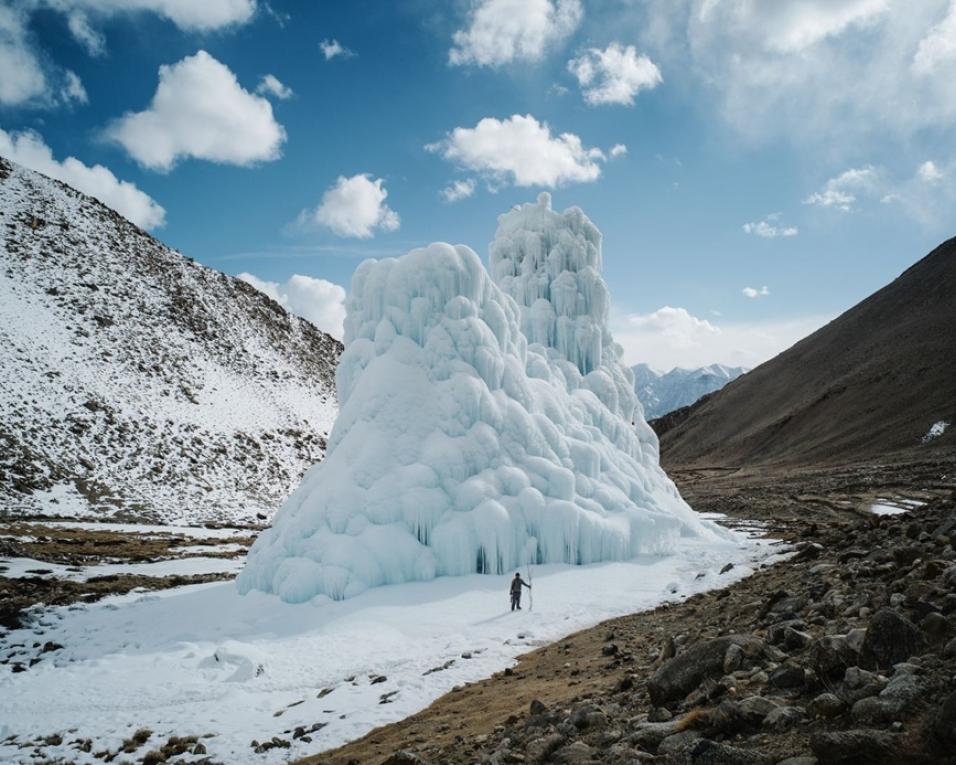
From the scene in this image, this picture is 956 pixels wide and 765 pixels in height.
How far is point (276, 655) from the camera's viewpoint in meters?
13.3

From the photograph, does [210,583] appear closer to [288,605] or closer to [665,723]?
[288,605]

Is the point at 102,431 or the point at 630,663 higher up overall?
the point at 102,431

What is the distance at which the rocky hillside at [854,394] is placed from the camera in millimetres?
70438

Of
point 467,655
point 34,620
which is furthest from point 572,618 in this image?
point 34,620

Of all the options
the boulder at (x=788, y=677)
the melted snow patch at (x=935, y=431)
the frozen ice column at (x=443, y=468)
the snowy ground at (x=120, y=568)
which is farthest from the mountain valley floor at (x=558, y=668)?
the melted snow patch at (x=935, y=431)

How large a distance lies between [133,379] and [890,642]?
184 feet

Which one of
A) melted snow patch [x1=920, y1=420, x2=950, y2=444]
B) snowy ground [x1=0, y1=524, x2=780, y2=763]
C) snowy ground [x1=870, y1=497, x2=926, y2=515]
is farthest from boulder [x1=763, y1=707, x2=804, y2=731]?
melted snow patch [x1=920, y1=420, x2=950, y2=444]

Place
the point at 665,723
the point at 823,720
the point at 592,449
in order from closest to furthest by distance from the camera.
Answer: the point at 823,720 < the point at 665,723 < the point at 592,449

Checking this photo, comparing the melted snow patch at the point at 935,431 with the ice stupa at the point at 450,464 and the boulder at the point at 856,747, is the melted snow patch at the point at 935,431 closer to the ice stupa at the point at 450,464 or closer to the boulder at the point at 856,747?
the ice stupa at the point at 450,464

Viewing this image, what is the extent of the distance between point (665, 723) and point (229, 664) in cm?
1050

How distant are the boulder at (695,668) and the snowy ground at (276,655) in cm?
527

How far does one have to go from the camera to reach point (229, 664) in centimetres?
1285

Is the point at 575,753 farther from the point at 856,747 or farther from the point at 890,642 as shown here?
the point at 890,642

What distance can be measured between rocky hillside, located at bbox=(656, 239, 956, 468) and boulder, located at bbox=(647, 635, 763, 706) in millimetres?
65560
